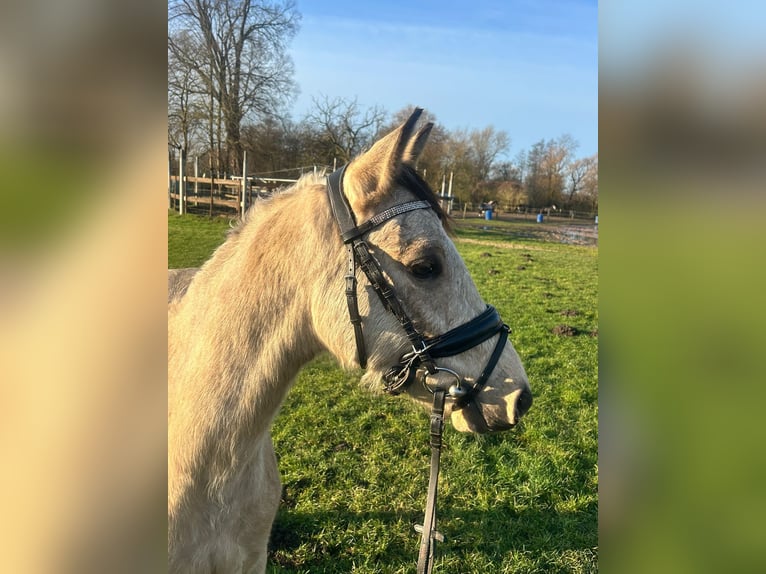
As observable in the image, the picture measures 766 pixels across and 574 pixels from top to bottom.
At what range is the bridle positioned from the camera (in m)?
1.96

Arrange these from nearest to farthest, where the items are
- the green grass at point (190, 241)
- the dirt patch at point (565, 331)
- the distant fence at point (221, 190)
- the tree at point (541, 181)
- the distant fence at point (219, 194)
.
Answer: the distant fence at point (221, 190) → the green grass at point (190, 241) → the distant fence at point (219, 194) → the dirt patch at point (565, 331) → the tree at point (541, 181)

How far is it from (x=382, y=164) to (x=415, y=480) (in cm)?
355

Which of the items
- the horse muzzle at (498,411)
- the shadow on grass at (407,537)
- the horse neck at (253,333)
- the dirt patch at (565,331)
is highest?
the horse neck at (253,333)

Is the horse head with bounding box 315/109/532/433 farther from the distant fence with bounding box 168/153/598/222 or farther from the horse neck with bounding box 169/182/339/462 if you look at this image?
the distant fence with bounding box 168/153/598/222

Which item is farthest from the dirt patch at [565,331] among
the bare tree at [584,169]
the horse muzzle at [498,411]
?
the horse muzzle at [498,411]

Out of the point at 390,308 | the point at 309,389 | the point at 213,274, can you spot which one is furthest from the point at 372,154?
the point at 309,389

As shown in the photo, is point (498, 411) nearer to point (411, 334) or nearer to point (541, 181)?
point (411, 334)

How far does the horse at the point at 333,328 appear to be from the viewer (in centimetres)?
194

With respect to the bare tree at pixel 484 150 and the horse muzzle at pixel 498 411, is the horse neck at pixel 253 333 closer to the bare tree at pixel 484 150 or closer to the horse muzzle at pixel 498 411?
the horse muzzle at pixel 498 411

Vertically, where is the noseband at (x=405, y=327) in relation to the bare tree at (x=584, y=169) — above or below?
below

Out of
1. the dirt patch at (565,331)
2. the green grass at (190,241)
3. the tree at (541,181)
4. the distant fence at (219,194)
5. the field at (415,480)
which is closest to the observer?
the field at (415,480)
